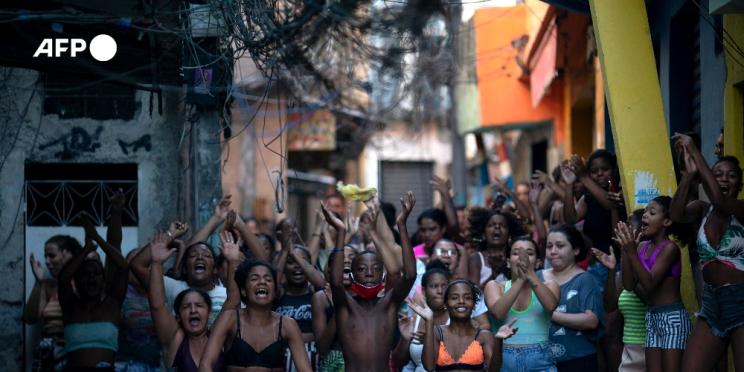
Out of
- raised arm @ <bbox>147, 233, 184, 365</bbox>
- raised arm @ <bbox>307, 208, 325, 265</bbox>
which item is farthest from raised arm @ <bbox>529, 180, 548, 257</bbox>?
raised arm @ <bbox>147, 233, 184, 365</bbox>

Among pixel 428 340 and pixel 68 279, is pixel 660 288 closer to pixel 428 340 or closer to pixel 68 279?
pixel 428 340

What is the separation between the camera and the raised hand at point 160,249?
927 cm

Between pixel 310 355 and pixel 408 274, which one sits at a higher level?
pixel 408 274

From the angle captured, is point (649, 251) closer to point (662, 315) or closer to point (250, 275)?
point (662, 315)

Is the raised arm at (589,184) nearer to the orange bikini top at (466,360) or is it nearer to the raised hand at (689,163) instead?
the raised hand at (689,163)

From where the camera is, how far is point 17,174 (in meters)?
11.9

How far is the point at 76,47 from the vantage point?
8.44 metres

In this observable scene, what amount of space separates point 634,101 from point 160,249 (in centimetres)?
368

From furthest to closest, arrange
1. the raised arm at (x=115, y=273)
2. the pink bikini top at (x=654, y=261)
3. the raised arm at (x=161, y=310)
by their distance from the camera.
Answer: the raised arm at (x=115, y=273), the raised arm at (x=161, y=310), the pink bikini top at (x=654, y=261)

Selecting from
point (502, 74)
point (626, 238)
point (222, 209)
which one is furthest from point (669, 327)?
point (502, 74)

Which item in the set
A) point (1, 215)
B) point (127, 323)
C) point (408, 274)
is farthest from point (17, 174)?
point (408, 274)

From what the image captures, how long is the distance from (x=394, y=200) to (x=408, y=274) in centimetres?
2798

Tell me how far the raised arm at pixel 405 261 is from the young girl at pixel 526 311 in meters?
0.63

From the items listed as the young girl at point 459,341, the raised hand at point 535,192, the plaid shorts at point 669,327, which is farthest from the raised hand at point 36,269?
the plaid shorts at point 669,327
